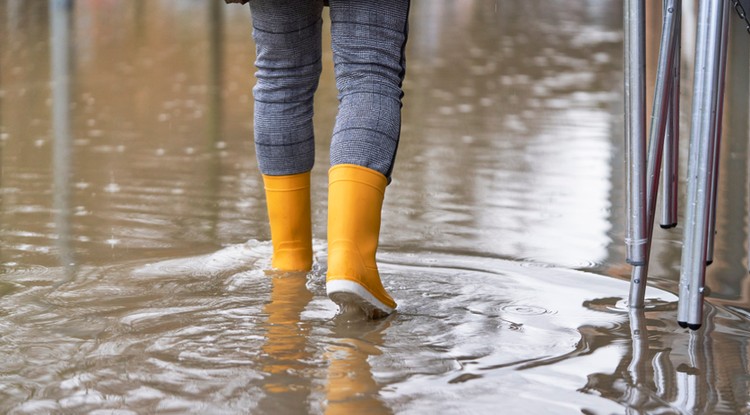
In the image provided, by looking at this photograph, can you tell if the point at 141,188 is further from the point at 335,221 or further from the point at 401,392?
the point at 401,392

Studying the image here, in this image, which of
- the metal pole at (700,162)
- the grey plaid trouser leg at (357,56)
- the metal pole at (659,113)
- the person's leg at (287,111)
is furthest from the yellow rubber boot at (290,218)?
the metal pole at (700,162)

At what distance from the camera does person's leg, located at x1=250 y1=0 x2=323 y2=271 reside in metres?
2.22

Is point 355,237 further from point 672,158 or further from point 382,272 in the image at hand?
point 672,158

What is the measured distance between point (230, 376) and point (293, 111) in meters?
0.77

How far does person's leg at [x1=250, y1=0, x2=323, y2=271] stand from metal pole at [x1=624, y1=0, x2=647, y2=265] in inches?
25.3

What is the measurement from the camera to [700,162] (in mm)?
1747

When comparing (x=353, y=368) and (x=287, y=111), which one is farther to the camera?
(x=287, y=111)

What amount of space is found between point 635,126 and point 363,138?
0.46 m

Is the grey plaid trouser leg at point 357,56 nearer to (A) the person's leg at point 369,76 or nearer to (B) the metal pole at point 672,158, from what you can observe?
(A) the person's leg at point 369,76

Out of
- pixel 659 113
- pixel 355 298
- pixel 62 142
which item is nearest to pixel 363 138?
pixel 355 298

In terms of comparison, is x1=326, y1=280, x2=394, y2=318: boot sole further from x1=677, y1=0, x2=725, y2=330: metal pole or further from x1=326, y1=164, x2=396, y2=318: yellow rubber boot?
x1=677, y1=0, x2=725, y2=330: metal pole

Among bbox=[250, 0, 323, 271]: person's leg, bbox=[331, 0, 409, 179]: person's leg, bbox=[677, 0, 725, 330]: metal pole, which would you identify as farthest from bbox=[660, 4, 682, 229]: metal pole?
bbox=[250, 0, 323, 271]: person's leg

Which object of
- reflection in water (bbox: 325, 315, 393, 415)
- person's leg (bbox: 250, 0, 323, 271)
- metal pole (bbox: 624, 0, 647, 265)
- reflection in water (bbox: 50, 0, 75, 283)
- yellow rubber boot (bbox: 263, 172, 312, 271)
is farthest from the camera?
reflection in water (bbox: 50, 0, 75, 283)

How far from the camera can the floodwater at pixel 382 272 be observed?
1646 mm
